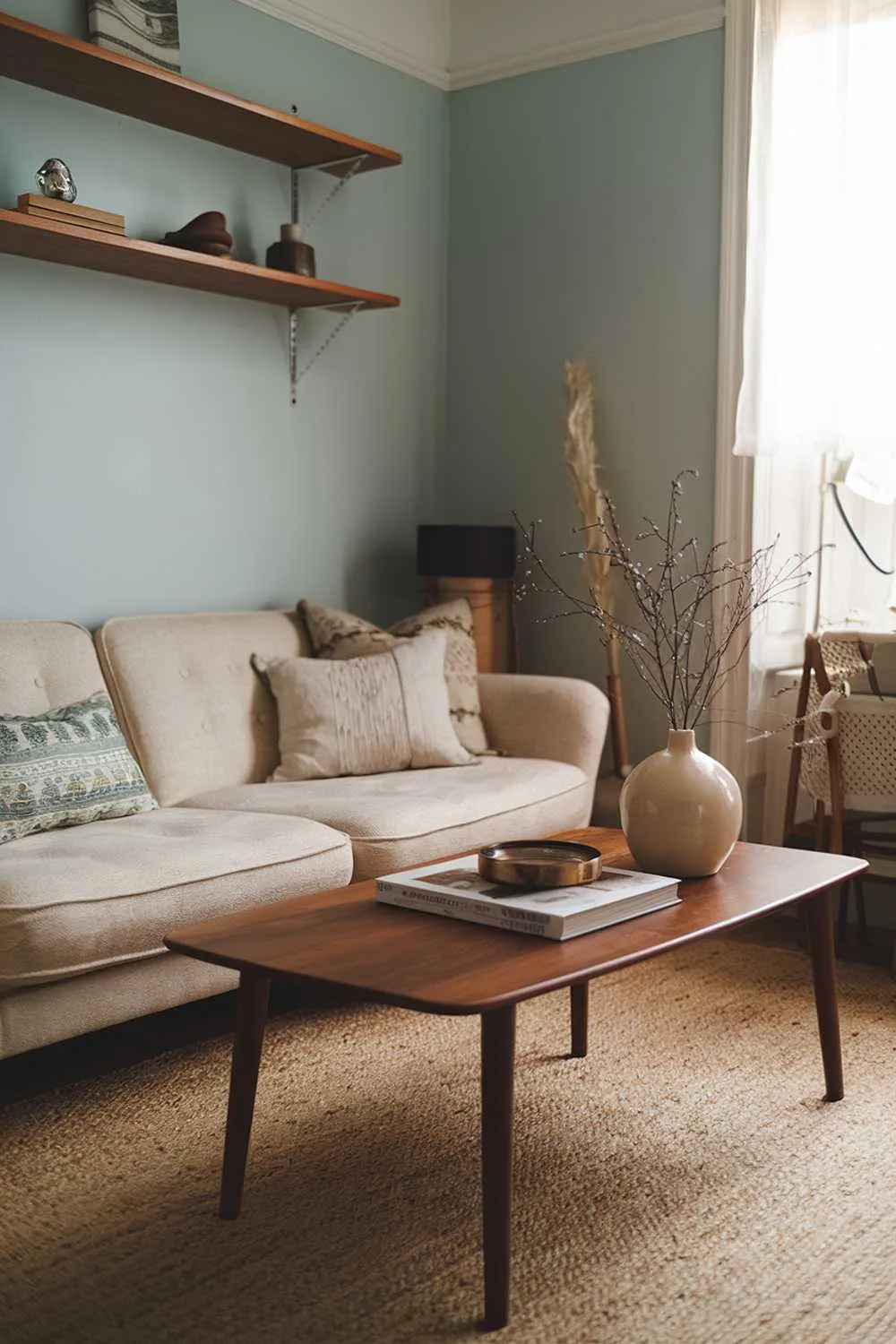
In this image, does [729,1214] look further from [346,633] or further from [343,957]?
[346,633]

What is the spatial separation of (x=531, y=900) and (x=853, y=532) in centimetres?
223

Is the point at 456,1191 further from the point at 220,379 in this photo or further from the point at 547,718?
the point at 220,379

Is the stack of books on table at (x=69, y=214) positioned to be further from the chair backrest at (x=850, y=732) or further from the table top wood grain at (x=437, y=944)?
the chair backrest at (x=850, y=732)

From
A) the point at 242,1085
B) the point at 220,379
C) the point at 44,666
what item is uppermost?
the point at 220,379

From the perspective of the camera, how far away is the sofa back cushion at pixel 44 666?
2.96 meters

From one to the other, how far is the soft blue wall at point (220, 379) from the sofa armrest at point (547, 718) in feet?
2.25

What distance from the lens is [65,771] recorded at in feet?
9.08

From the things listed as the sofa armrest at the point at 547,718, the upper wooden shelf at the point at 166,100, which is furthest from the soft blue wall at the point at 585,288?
the upper wooden shelf at the point at 166,100

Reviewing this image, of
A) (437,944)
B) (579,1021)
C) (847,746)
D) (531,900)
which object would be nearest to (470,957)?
(437,944)

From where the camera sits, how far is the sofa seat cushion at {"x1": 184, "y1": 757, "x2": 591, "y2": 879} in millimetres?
2912

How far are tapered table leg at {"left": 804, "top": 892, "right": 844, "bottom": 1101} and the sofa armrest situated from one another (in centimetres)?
123

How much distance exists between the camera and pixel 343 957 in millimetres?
1836

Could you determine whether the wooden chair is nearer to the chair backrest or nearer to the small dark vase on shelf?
the chair backrest

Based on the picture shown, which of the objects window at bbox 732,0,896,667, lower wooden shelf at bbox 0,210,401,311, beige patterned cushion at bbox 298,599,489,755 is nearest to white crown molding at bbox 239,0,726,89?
window at bbox 732,0,896,667
